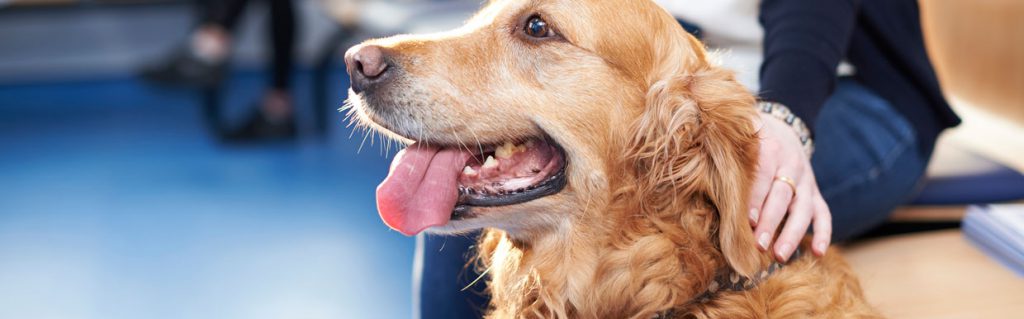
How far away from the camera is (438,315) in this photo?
1.79m

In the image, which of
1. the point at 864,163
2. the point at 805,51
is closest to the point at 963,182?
the point at 864,163

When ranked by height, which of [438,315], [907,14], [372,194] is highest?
[907,14]

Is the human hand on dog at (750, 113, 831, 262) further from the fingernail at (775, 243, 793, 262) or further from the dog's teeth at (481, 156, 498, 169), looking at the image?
the dog's teeth at (481, 156, 498, 169)

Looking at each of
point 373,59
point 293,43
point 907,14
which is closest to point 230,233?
point 293,43

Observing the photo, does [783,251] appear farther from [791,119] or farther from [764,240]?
[791,119]

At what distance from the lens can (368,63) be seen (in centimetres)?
135

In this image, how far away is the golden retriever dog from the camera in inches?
50.8

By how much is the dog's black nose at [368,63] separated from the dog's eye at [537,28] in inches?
10.1

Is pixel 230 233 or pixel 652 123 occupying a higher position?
pixel 652 123

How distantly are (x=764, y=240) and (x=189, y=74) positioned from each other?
403 cm

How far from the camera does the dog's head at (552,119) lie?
1.32 m

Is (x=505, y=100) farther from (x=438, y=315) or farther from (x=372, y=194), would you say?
(x=372, y=194)

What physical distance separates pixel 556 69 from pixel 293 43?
13.2 feet

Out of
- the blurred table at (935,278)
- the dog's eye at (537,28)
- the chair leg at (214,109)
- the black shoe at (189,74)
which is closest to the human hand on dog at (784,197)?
the blurred table at (935,278)
